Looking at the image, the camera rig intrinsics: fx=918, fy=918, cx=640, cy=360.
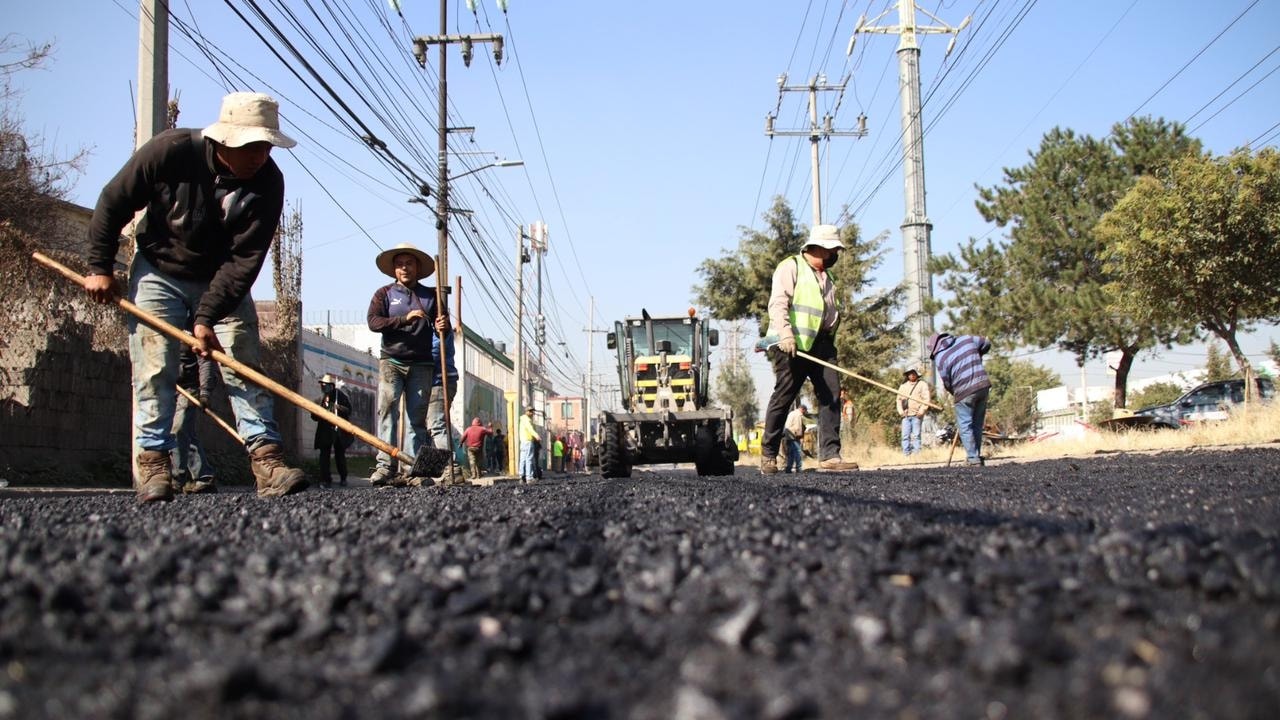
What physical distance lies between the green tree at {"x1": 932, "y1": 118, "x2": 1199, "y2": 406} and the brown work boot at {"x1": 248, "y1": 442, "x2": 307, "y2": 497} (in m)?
25.7

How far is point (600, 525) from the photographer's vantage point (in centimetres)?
312

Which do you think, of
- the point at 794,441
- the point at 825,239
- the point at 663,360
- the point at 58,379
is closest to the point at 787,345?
the point at 825,239

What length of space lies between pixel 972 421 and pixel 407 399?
5797 mm

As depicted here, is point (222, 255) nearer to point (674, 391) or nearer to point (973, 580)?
point (973, 580)

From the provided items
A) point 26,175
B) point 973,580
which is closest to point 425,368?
point 973,580

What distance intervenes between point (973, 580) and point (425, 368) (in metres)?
6.66

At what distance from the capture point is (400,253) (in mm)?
8398

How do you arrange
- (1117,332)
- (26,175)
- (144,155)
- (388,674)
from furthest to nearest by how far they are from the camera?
1. (1117,332)
2. (26,175)
3. (144,155)
4. (388,674)

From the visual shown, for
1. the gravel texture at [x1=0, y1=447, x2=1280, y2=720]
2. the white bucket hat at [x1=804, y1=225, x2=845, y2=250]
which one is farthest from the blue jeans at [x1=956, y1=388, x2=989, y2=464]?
the gravel texture at [x1=0, y1=447, x2=1280, y2=720]

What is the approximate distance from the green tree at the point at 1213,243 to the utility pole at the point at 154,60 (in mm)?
15656

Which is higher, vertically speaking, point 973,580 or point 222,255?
point 222,255

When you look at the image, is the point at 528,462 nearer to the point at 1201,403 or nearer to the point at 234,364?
the point at 234,364

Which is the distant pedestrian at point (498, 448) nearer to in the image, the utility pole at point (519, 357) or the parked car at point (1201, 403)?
the utility pole at point (519, 357)

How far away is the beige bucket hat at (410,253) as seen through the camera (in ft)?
27.5
